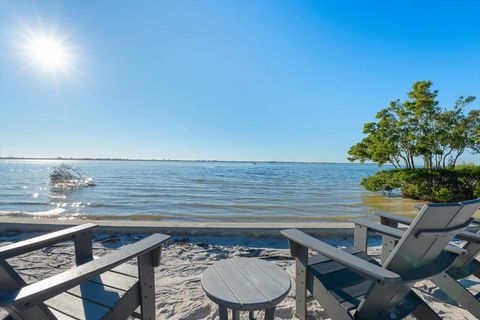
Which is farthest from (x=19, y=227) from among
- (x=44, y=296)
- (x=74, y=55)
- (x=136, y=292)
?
(x=74, y=55)

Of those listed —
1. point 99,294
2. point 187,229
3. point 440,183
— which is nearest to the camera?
point 99,294

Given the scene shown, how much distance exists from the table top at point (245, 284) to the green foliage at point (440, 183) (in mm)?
10181

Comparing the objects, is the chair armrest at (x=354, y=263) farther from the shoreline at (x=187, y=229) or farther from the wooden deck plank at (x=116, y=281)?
the shoreline at (x=187, y=229)

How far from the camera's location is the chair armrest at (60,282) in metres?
0.95

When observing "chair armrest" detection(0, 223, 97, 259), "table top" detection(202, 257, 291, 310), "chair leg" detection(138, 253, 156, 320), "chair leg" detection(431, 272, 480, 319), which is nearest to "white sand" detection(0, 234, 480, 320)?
"chair leg" detection(431, 272, 480, 319)

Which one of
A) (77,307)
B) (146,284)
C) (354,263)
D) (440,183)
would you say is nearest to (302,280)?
(354,263)

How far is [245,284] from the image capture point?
63.8 inches

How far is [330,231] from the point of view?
3.98 meters

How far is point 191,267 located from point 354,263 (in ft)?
7.19

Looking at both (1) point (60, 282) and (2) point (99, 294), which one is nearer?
(1) point (60, 282)

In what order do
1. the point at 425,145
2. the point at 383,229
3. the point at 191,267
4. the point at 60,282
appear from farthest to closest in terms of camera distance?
the point at 425,145 → the point at 191,267 → the point at 383,229 → the point at 60,282

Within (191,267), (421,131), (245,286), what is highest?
(421,131)

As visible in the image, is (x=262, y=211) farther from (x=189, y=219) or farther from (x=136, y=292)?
(x=136, y=292)

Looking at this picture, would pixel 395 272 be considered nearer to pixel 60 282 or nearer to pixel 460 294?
pixel 460 294
